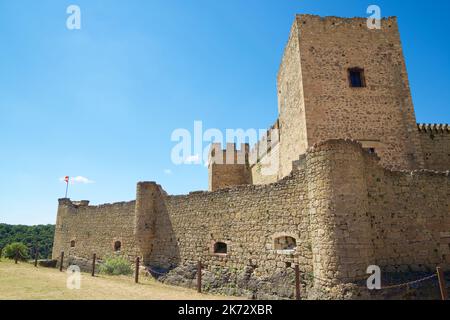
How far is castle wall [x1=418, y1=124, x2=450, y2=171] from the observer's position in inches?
574

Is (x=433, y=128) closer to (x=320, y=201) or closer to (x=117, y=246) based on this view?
(x=320, y=201)

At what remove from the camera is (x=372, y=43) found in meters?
15.3

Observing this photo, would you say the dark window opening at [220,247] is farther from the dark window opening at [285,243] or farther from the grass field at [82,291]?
the dark window opening at [285,243]

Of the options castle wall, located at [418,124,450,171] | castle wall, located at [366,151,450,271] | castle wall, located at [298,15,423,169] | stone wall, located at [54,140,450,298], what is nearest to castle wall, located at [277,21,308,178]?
castle wall, located at [298,15,423,169]

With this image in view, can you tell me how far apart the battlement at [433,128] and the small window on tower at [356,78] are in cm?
338

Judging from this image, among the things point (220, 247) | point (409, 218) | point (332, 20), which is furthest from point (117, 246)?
point (332, 20)

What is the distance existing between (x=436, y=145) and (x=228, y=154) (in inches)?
556

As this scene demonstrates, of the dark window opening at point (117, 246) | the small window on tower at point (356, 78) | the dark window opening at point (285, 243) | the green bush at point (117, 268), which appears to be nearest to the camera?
the dark window opening at point (285, 243)

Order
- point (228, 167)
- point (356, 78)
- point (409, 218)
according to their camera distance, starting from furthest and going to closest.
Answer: point (228, 167) < point (356, 78) < point (409, 218)

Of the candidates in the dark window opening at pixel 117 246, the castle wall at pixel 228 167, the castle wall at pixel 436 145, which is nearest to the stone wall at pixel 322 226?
the dark window opening at pixel 117 246

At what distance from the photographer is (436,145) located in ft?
48.7

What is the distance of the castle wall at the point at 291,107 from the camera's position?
47.4 ft

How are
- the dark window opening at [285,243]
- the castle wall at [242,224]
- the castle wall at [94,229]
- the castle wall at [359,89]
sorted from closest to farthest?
the castle wall at [242,224]
the dark window opening at [285,243]
the castle wall at [359,89]
the castle wall at [94,229]

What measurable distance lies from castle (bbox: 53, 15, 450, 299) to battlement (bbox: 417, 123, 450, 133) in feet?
0.19
